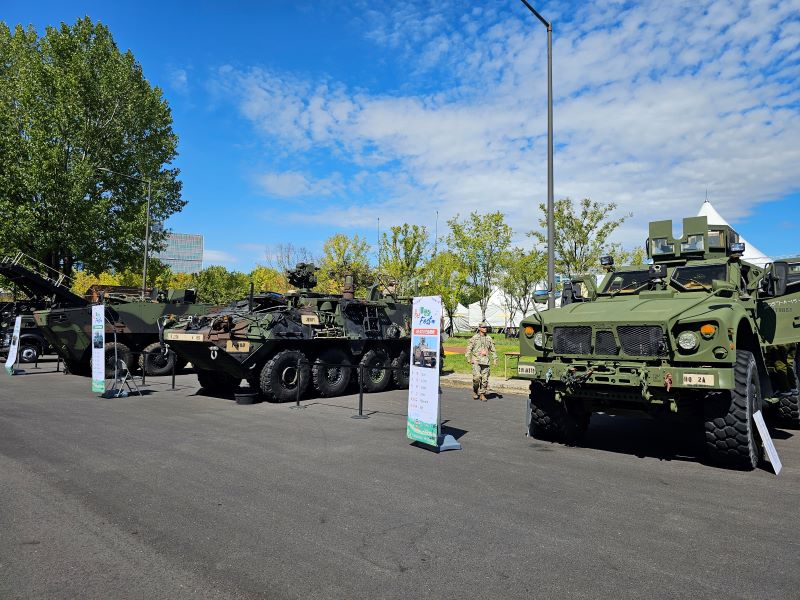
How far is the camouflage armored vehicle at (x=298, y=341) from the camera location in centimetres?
1150

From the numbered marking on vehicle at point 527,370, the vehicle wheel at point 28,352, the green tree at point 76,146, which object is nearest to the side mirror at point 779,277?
the numbered marking on vehicle at point 527,370

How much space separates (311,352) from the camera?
503 inches

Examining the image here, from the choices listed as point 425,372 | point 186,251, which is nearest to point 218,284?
point 425,372

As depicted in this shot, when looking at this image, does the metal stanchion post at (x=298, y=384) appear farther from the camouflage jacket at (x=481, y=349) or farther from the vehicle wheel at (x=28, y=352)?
the vehicle wheel at (x=28, y=352)

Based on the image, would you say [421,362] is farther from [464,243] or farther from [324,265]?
[324,265]

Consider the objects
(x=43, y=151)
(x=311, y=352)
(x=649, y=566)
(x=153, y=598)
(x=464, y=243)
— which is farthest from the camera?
(x=464, y=243)

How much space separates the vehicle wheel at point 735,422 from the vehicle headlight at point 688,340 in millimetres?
532

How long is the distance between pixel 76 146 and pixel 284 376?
65.3ft

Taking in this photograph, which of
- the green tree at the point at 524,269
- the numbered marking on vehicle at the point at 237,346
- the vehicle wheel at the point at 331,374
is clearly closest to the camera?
the numbered marking on vehicle at the point at 237,346

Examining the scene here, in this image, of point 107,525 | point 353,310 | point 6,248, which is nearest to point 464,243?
point 353,310

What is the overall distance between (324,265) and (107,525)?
32639 mm

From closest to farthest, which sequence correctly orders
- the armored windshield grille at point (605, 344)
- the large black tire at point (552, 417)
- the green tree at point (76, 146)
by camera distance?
the armored windshield grille at point (605, 344) → the large black tire at point (552, 417) → the green tree at point (76, 146)

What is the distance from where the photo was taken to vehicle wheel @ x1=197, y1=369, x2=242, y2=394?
13406mm

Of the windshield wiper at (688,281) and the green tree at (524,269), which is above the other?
the green tree at (524,269)
